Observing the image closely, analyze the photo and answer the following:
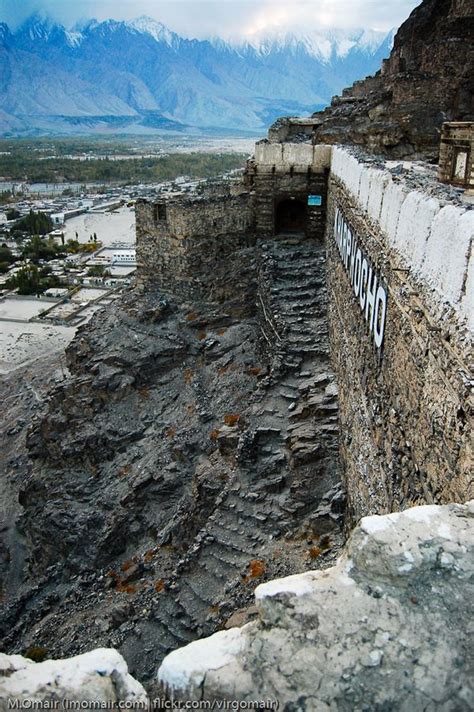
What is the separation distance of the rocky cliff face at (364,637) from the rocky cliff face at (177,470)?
201 inches

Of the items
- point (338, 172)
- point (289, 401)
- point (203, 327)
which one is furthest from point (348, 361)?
point (203, 327)

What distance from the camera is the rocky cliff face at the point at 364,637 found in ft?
8.29

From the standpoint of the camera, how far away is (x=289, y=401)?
10969 millimetres

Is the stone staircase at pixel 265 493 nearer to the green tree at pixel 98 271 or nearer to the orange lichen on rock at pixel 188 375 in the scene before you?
→ the orange lichen on rock at pixel 188 375

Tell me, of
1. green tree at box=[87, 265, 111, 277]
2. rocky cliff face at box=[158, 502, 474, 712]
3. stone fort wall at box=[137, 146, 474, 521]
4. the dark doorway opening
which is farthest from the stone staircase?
green tree at box=[87, 265, 111, 277]

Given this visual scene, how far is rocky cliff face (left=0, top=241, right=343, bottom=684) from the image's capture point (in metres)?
9.09

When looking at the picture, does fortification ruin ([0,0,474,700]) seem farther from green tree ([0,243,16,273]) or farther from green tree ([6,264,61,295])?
green tree ([0,243,16,273])

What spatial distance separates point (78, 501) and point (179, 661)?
12.8 m

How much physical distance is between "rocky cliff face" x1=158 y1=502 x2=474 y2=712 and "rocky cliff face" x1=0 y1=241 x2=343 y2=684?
5100mm

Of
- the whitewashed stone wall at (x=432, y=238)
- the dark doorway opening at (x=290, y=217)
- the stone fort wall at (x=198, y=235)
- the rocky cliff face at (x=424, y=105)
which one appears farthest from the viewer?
the dark doorway opening at (x=290, y=217)

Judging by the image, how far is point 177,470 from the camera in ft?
43.4

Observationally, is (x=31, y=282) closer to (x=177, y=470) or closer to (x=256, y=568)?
(x=177, y=470)

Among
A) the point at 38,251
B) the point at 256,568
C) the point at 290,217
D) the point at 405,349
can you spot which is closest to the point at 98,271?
the point at 38,251

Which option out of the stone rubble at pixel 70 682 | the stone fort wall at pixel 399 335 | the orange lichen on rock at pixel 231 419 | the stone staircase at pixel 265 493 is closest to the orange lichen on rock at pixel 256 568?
the stone staircase at pixel 265 493
